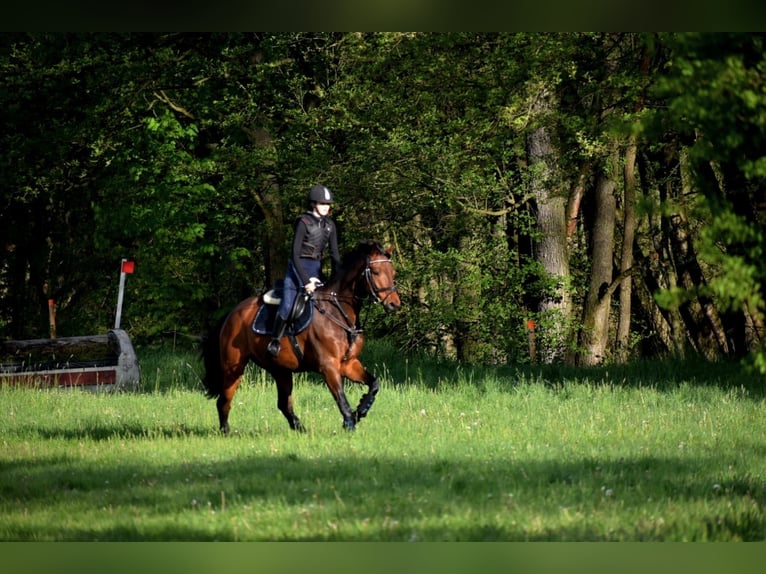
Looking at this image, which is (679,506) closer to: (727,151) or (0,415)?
(727,151)

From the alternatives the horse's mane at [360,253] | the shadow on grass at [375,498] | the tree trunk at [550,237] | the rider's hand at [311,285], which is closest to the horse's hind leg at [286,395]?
the rider's hand at [311,285]

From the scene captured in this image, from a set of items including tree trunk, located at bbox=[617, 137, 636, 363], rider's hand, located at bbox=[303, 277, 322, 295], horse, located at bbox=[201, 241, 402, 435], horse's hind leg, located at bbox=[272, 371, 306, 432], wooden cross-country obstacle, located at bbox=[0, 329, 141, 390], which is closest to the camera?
horse, located at bbox=[201, 241, 402, 435]

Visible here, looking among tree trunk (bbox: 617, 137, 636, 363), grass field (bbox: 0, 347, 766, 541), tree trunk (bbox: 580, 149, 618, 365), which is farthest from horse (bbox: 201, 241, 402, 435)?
tree trunk (bbox: 580, 149, 618, 365)

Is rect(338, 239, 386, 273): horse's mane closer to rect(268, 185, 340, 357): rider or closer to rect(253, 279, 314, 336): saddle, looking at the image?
rect(268, 185, 340, 357): rider

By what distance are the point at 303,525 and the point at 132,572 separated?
2.24m

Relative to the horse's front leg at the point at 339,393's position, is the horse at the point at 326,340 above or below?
above

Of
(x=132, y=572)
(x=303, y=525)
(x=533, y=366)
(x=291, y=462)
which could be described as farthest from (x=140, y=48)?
(x=132, y=572)

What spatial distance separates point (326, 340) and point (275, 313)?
699mm

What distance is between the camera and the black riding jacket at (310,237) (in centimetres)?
1259

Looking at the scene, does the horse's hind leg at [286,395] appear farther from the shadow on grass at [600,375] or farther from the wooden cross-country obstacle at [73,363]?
the wooden cross-country obstacle at [73,363]

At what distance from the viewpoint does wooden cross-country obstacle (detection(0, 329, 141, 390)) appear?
20234 millimetres

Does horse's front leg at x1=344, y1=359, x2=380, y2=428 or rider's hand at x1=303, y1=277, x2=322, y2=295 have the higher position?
rider's hand at x1=303, y1=277, x2=322, y2=295

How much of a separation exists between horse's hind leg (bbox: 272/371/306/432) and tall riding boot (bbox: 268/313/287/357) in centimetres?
51

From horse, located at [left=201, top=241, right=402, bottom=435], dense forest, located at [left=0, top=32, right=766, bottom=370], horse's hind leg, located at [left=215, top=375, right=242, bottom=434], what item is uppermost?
dense forest, located at [left=0, top=32, right=766, bottom=370]
